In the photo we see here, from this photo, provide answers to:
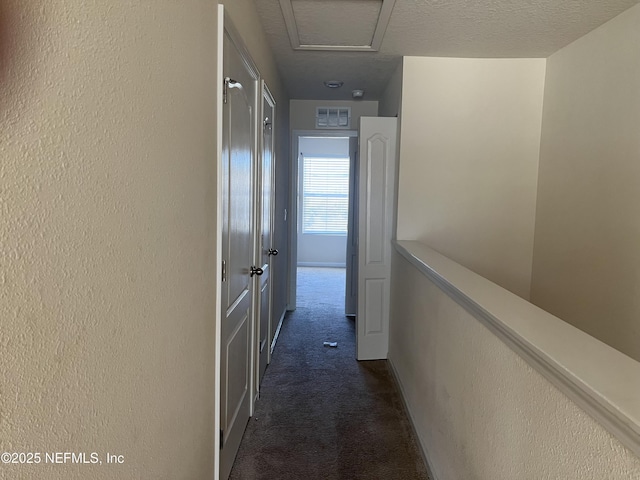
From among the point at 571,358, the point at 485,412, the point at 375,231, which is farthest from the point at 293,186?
the point at 571,358

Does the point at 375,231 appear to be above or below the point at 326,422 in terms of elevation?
above

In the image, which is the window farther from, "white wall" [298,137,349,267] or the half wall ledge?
the half wall ledge

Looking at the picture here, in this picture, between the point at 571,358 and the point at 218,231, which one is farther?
the point at 218,231

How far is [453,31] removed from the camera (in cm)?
270

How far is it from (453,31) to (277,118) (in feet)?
4.91

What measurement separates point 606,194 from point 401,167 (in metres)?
1.34

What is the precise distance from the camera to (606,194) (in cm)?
244

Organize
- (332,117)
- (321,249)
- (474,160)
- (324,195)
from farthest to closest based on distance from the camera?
1. (321,249)
2. (324,195)
3. (332,117)
4. (474,160)

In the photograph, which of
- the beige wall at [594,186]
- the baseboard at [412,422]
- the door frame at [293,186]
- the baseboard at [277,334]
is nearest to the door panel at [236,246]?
the baseboard at [412,422]

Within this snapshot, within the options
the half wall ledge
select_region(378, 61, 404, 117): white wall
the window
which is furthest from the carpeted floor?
the window

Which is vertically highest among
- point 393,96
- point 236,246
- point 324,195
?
point 393,96

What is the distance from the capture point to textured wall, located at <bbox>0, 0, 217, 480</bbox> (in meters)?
0.60

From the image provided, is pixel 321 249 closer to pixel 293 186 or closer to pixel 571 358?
pixel 293 186

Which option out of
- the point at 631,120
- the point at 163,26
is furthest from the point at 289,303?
the point at 163,26
